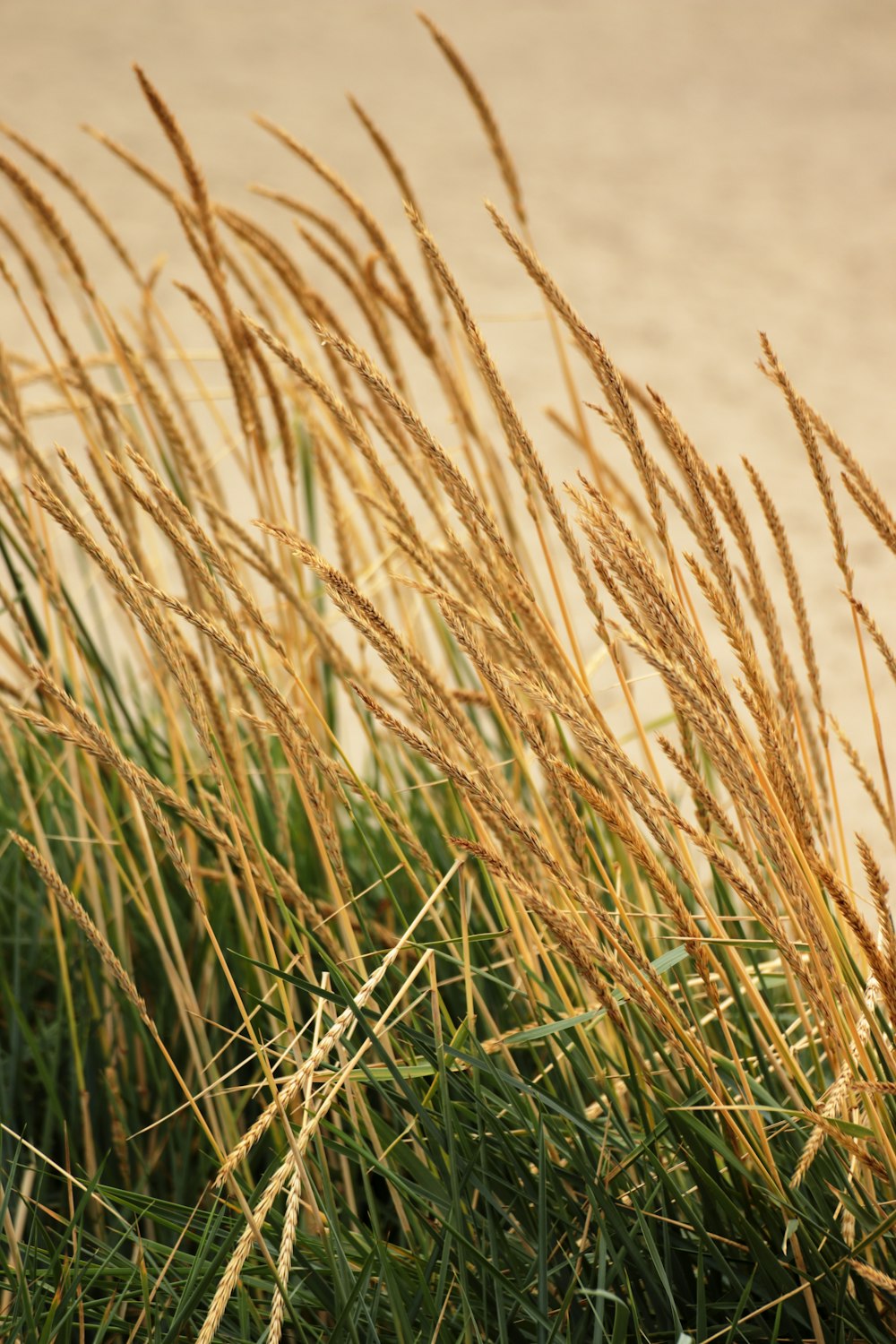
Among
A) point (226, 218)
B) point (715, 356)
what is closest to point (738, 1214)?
point (226, 218)

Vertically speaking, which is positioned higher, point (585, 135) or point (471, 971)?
point (585, 135)

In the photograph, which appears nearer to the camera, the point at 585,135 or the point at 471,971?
the point at 471,971

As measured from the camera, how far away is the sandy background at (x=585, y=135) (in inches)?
123

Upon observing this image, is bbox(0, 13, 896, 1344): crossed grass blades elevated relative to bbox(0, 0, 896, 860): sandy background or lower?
lower

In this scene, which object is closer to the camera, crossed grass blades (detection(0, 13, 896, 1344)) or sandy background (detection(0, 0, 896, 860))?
crossed grass blades (detection(0, 13, 896, 1344))

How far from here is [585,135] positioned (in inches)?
133

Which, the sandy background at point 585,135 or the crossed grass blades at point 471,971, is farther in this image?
the sandy background at point 585,135

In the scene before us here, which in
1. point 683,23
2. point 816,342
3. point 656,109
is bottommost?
point 816,342

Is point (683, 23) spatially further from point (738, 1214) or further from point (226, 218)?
point (738, 1214)

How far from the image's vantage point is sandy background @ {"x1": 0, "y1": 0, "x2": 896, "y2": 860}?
313 cm

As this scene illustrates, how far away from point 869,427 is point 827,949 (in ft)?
8.70

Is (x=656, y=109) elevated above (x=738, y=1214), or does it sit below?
above

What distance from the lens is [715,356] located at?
3027 mm

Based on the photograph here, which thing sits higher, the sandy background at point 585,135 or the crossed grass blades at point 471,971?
the sandy background at point 585,135
